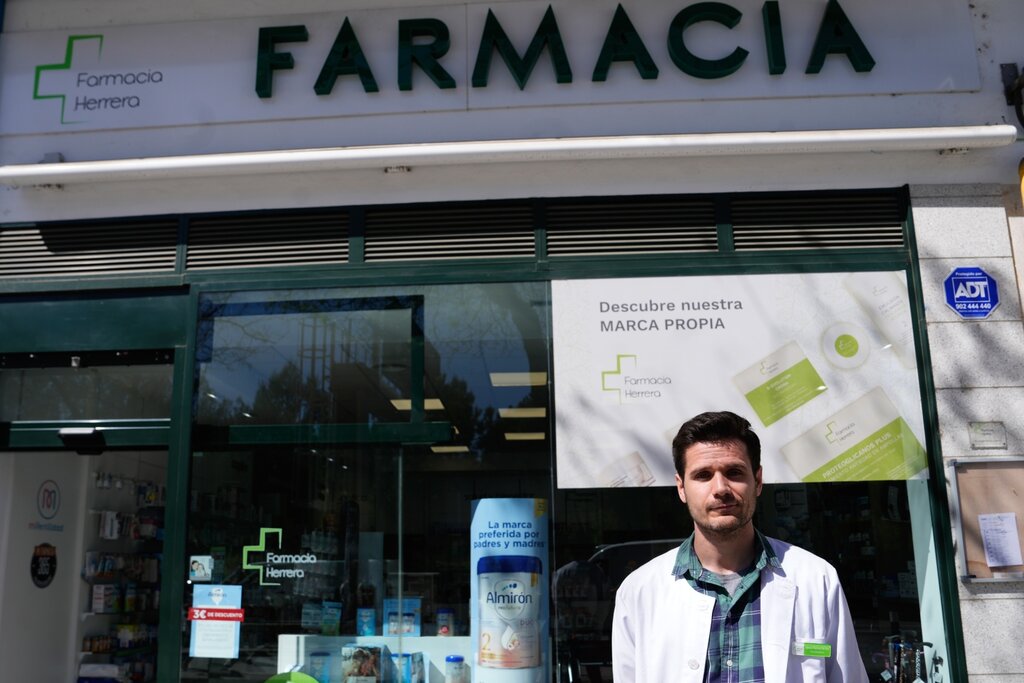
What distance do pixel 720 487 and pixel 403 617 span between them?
3.04 metres

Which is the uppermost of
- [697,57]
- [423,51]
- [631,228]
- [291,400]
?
[423,51]

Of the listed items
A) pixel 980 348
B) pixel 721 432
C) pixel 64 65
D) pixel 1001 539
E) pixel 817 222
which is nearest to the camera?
pixel 721 432

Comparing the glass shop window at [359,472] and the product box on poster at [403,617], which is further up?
the glass shop window at [359,472]

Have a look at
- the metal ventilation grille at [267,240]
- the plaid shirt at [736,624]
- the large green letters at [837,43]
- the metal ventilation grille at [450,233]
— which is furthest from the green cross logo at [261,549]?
the large green letters at [837,43]

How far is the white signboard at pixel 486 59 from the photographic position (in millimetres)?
5586

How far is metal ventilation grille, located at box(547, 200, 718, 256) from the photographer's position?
5484 mm

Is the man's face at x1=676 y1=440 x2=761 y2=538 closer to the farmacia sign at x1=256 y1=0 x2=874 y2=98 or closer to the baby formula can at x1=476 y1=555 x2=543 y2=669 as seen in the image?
the baby formula can at x1=476 y1=555 x2=543 y2=669

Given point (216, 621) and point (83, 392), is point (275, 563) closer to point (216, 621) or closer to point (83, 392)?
point (216, 621)

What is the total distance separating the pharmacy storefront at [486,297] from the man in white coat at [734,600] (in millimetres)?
2285

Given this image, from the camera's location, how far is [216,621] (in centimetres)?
529

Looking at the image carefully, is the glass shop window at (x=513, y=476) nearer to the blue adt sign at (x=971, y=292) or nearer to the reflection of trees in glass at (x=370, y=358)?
the reflection of trees in glass at (x=370, y=358)

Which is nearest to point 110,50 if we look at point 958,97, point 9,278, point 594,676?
point 9,278

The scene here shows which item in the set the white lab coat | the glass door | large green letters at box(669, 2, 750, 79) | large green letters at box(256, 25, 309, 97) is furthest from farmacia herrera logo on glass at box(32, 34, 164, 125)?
the white lab coat

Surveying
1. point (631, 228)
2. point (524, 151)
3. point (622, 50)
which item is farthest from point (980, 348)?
point (524, 151)
